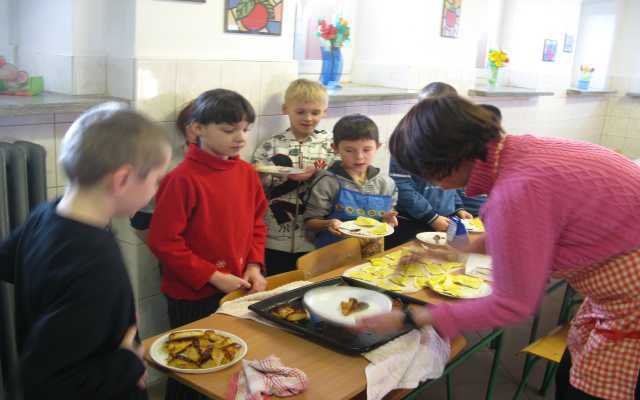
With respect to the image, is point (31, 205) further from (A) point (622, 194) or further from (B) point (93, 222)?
(A) point (622, 194)

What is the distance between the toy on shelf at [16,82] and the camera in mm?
2451

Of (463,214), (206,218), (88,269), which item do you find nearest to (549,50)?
(463,214)

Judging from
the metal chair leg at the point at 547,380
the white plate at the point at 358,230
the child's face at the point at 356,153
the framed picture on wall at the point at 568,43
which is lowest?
the metal chair leg at the point at 547,380

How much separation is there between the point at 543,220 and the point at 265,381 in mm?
754

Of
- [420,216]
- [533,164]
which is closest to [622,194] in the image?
[533,164]

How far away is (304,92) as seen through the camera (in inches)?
116

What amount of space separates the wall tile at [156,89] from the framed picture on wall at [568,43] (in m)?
4.44

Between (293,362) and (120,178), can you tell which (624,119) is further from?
(120,178)

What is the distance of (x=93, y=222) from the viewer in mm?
1279

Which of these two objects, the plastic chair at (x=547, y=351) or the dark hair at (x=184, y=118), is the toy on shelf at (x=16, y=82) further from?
the plastic chair at (x=547, y=351)

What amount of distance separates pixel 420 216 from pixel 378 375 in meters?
1.62

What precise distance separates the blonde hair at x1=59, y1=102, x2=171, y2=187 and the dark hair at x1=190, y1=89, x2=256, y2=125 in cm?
104

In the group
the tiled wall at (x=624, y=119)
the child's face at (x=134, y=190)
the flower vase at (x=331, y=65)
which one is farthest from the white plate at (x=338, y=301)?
the tiled wall at (x=624, y=119)

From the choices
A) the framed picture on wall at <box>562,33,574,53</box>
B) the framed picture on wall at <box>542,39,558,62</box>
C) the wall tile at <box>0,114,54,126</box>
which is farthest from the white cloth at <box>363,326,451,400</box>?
the framed picture on wall at <box>562,33,574,53</box>
